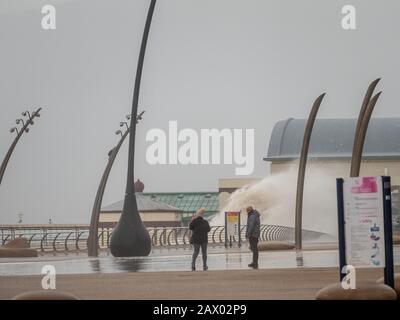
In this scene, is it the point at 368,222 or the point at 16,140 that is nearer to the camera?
the point at 368,222

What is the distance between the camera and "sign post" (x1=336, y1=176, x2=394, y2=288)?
14.0 m

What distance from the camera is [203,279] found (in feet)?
65.7

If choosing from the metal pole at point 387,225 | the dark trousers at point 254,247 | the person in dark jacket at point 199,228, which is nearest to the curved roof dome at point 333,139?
the dark trousers at point 254,247

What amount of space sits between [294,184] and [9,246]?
38619mm

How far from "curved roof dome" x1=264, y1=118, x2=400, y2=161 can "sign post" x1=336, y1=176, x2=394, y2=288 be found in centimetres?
5805

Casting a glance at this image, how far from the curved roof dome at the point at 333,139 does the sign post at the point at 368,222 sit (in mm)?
58047

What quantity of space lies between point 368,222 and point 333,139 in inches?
2428

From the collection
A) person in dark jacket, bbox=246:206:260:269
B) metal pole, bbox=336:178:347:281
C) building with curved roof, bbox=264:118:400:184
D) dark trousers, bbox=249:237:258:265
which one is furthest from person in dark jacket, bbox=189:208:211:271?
building with curved roof, bbox=264:118:400:184

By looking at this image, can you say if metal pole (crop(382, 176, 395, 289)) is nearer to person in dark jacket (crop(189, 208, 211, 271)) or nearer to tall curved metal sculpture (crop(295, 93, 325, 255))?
person in dark jacket (crop(189, 208, 211, 271))

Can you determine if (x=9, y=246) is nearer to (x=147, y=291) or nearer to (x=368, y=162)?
(x=147, y=291)

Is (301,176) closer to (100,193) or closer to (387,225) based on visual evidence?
(100,193)

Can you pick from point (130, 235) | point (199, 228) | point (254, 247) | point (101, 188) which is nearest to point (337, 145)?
point (101, 188)

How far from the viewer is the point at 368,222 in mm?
14055
